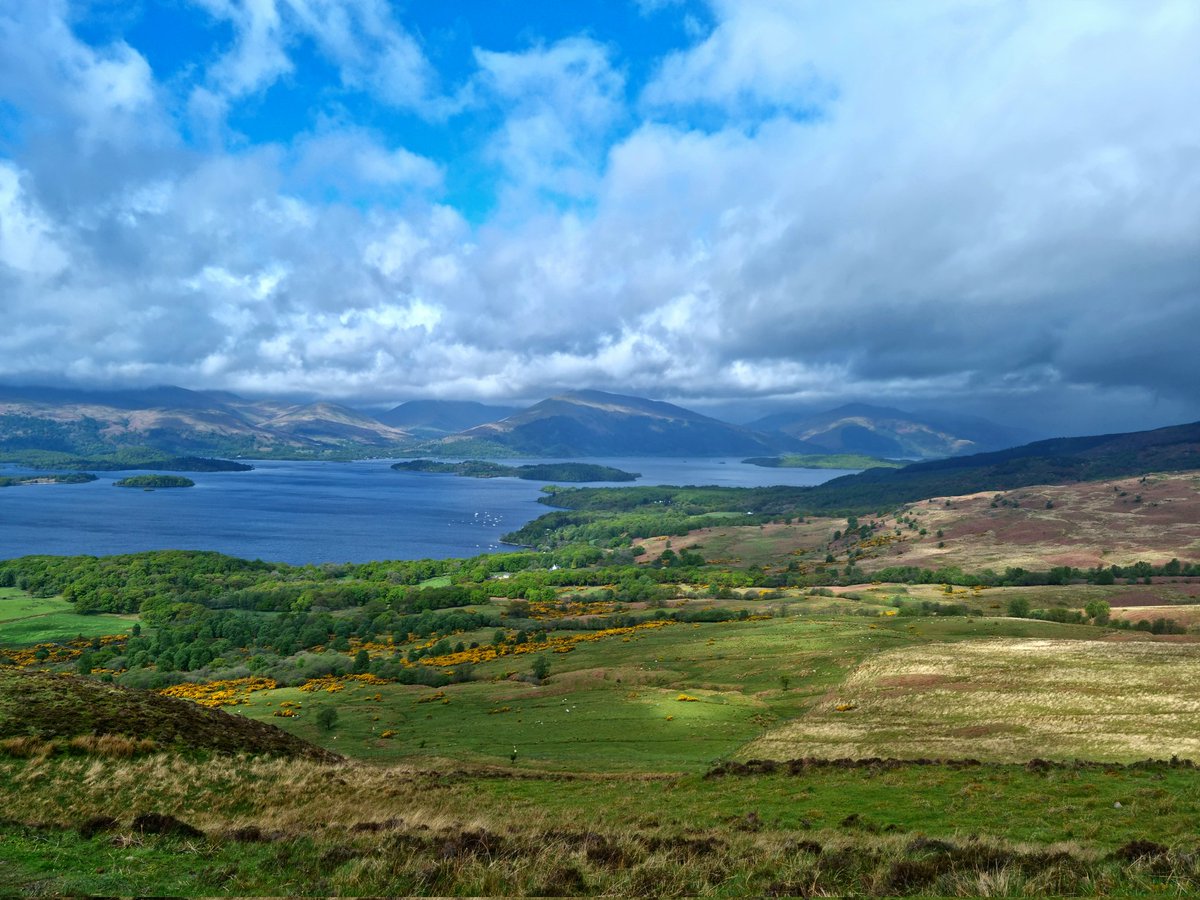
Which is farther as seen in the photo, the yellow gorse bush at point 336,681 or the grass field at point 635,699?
the yellow gorse bush at point 336,681

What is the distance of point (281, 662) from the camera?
10862cm

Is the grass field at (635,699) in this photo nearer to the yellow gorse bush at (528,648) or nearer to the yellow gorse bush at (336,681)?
the yellow gorse bush at (336,681)

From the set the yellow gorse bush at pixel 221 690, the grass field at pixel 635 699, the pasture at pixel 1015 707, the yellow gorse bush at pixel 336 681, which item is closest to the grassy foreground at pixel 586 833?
the pasture at pixel 1015 707

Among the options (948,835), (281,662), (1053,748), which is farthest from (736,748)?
(281,662)

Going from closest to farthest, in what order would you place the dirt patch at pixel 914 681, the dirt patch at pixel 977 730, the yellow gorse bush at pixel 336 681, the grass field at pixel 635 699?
the dirt patch at pixel 977 730, the grass field at pixel 635 699, the dirt patch at pixel 914 681, the yellow gorse bush at pixel 336 681

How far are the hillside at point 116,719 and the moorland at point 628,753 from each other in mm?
181

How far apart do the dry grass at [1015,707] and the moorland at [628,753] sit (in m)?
0.35

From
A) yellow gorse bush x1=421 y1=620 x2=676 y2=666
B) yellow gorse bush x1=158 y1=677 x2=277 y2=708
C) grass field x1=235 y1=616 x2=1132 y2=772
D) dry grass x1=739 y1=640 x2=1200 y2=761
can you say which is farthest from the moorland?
yellow gorse bush x1=421 y1=620 x2=676 y2=666

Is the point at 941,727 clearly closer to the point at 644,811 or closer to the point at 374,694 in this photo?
the point at 644,811

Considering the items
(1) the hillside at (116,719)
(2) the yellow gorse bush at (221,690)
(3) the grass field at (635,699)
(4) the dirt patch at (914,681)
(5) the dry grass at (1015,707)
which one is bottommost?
(2) the yellow gorse bush at (221,690)

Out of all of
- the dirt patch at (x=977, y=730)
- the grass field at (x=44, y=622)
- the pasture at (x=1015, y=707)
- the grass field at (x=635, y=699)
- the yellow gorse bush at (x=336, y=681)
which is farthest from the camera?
the grass field at (x=44, y=622)

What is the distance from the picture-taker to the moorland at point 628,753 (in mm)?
17391

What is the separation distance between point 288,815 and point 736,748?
33.6 meters

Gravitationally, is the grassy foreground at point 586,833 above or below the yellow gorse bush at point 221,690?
above
